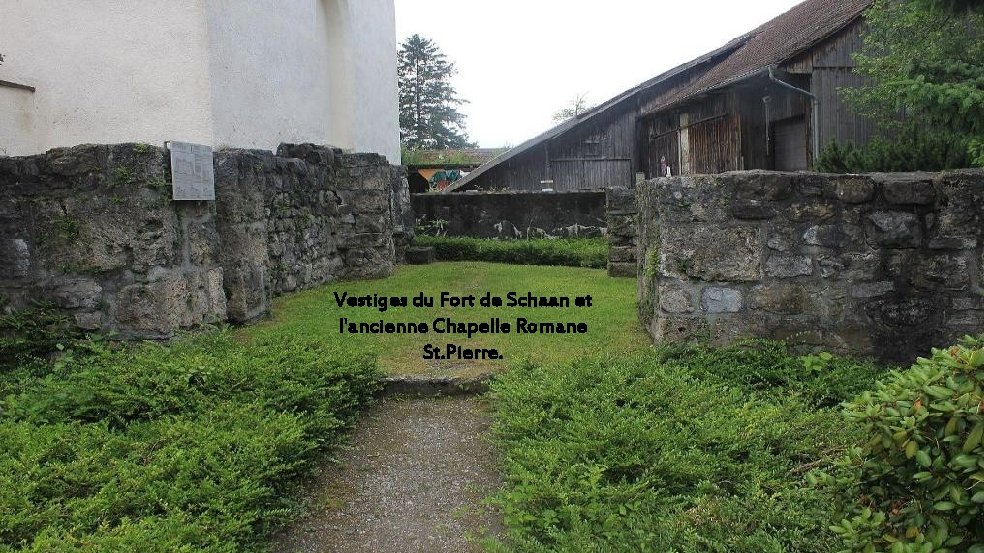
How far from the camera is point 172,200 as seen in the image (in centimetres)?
607

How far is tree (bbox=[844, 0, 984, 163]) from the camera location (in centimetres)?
608

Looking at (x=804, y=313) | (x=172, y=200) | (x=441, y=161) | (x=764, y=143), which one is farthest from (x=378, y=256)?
(x=441, y=161)

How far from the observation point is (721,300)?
5.32 metres

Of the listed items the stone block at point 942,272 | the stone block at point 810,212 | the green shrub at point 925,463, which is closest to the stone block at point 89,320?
the stone block at point 810,212

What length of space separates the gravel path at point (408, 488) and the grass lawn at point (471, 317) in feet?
2.49

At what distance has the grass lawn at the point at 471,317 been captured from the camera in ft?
19.2

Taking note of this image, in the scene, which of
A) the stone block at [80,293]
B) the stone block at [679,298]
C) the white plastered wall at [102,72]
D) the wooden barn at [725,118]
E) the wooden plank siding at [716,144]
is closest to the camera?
the stone block at [679,298]

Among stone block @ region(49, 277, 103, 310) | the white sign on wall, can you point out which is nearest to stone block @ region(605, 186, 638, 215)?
the white sign on wall

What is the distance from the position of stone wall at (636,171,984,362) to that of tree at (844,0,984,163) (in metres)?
1.43

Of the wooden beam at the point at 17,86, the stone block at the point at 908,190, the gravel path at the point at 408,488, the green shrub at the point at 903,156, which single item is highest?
the wooden beam at the point at 17,86

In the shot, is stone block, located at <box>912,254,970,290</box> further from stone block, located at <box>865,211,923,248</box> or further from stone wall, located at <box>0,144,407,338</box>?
stone wall, located at <box>0,144,407,338</box>

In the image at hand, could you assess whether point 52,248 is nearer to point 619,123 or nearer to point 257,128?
point 257,128

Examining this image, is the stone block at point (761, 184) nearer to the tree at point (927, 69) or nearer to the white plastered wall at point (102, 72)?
the tree at point (927, 69)

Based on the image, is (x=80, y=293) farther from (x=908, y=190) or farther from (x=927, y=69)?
(x=927, y=69)
